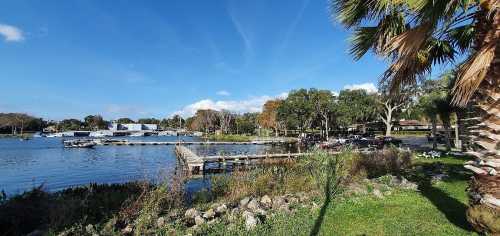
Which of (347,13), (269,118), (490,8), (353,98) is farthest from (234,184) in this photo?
(269,118)

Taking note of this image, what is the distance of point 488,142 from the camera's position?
6090 millimetres

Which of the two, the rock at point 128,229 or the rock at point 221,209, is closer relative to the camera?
the rock at point 128,229

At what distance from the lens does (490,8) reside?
5840 millimetres

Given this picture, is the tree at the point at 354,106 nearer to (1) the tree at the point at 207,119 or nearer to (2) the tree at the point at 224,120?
(2) the tree at the point at 224,120

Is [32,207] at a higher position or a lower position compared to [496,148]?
lower

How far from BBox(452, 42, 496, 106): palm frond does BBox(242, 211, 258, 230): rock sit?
459 cm

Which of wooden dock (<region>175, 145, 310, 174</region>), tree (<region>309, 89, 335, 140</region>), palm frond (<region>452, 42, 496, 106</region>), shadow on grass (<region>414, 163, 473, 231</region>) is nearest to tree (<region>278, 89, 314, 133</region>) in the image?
tree (<region>309, 89, 335, 140</region>)

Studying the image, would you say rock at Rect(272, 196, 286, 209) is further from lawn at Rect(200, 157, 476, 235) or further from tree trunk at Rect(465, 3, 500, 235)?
tree trunk at Rect(465, 3, 500, 235)

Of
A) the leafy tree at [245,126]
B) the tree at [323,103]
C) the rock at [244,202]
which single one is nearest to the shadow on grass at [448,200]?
the rock at [244,202]

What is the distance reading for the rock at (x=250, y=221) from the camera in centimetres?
758

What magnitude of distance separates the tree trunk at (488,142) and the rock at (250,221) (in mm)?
4126

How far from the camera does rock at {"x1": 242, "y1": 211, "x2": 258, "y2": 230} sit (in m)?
7.58

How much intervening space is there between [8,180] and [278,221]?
27.8 m

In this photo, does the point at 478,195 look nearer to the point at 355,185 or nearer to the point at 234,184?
the point at 355,185
